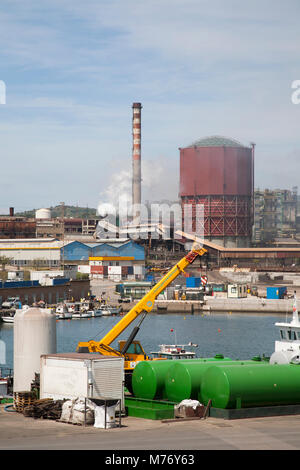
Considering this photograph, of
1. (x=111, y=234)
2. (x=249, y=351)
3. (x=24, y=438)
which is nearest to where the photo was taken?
(x=24, y=438)

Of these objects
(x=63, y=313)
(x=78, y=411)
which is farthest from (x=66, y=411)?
(x=63, y=313)

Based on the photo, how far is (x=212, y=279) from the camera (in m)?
120

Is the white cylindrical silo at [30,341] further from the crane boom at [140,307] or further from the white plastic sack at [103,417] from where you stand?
the white plastic sack at [103,417]

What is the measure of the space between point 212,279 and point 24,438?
101 metres

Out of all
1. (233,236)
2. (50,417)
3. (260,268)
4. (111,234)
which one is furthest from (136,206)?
(50,417)

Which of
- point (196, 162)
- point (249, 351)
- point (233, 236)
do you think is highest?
point (196, 162)

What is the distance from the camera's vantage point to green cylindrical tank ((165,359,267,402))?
24.0 m

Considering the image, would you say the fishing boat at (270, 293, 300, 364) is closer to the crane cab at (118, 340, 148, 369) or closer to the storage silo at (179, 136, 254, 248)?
the crane cab at (118, 340, 148, 369)

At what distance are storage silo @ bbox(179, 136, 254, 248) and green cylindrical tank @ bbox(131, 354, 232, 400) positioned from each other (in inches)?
4242

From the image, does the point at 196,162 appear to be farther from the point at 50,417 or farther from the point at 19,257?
the point at 50,417

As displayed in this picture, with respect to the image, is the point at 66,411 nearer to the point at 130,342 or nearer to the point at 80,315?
the point at 130,342

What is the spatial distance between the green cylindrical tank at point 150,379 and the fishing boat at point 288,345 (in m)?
3.64

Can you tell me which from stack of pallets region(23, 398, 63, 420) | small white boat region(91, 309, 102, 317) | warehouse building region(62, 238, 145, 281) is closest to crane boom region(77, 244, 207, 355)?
stack of pallets region(23, 398, 63, 420)

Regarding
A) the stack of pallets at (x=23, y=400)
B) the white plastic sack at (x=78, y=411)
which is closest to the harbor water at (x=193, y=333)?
the stack of pallets at (x=23, y=400)
